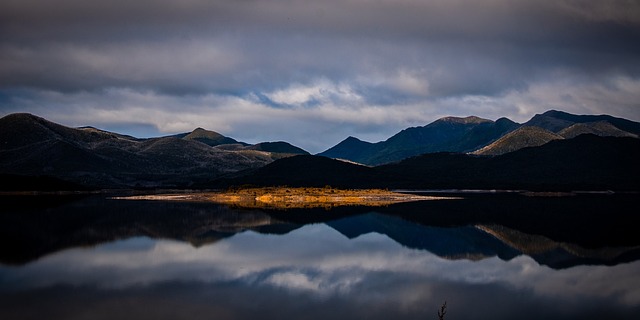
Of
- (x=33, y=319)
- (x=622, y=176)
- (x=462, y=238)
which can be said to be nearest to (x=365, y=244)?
(x=462, y=238)

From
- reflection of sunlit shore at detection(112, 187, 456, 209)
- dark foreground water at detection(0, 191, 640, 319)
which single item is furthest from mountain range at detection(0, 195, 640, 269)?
reflection of sunlit shore at detection(112, 187, 456, 209)

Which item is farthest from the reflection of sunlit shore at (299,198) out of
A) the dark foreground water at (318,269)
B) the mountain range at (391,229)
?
the dark foreground water at (318,269)

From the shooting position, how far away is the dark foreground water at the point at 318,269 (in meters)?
25.8

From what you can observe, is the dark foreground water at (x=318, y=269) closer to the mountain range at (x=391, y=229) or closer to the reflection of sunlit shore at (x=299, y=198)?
the mountain range at (x=391, y=229)

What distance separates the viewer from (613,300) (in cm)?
2803

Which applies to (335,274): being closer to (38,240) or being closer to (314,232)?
(314,232)

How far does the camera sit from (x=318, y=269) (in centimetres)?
3672

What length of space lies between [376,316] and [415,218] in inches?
1972

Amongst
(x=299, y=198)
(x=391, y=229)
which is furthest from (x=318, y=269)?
(x=299, y=198)

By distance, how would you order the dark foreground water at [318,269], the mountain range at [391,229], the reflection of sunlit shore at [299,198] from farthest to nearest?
the reflection of sunlit shore at [299,198]
the mountain range at [391,229]
the dark foreground water at [318,269]

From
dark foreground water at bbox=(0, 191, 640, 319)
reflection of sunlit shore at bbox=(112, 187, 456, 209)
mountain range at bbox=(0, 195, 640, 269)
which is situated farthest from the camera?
reflection of sunlit shore at bbox=(112, 187, 456, 209)

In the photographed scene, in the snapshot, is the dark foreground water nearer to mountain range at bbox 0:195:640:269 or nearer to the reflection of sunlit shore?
mountain range at bbox 0:195:640:269

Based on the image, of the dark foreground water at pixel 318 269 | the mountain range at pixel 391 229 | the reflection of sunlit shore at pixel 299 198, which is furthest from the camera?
the reflection of sunlit shore at pixel 299 198

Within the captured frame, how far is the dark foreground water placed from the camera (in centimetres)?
2575
